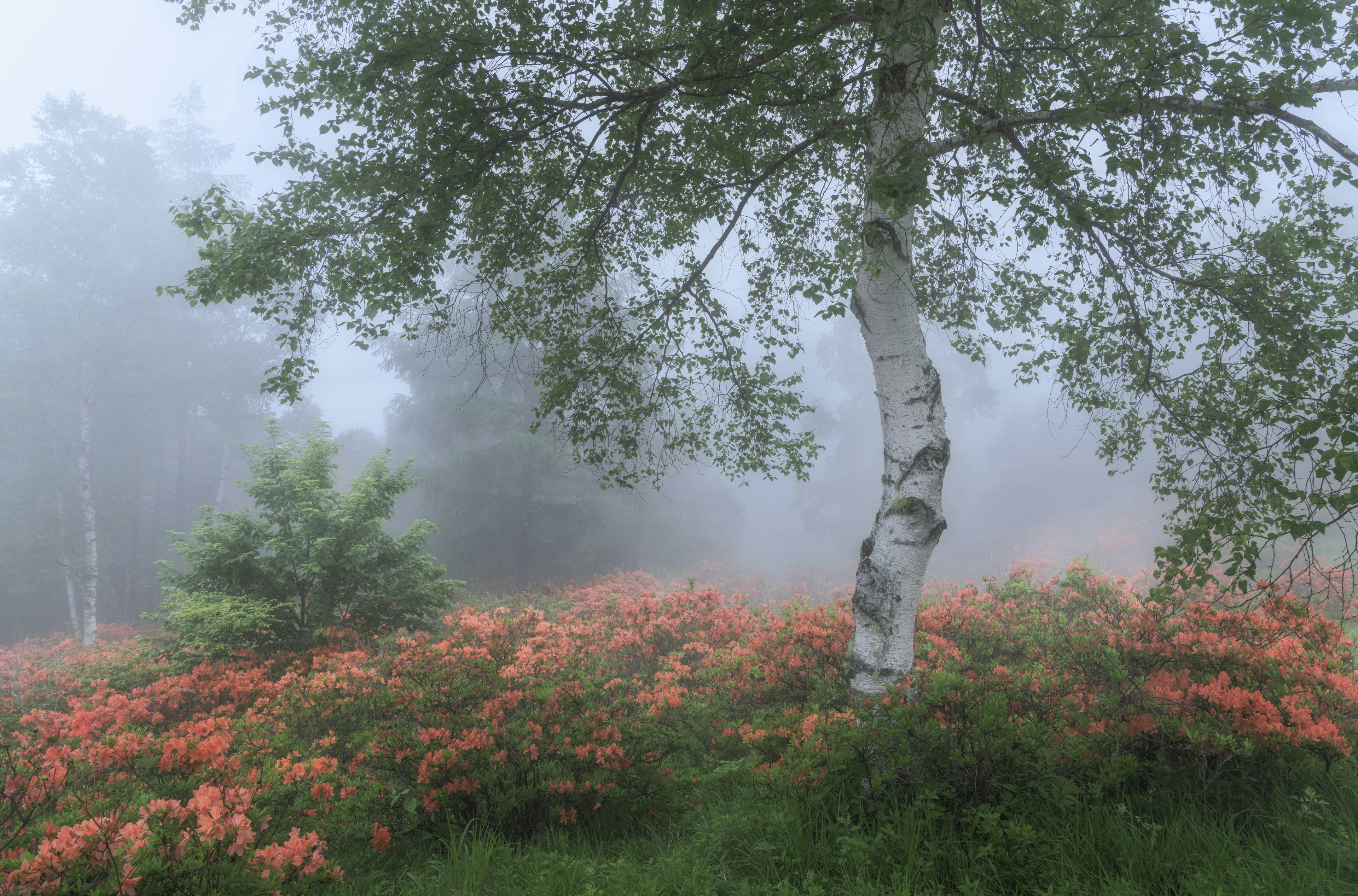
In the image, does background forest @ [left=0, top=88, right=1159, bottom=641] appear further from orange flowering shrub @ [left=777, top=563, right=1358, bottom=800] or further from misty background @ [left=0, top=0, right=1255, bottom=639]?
orange flowering shrub @ [left=777, top=563, right=1358, bottom=800]

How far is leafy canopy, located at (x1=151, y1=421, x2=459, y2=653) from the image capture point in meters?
7.08

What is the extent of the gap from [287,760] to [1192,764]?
5.26 metres

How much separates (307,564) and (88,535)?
641 inches

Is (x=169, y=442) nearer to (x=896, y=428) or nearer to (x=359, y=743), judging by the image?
(x=359, y=743)

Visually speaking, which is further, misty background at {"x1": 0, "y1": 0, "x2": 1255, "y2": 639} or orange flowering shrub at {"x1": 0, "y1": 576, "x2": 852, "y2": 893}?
misty background at {"x1": 0, "y1": 0, "x2": 1255, "y2": 639}

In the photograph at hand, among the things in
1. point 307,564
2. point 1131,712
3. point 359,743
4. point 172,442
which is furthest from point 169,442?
point 1131,712

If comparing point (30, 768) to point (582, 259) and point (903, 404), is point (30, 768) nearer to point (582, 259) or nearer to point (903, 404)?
point (582, 259)

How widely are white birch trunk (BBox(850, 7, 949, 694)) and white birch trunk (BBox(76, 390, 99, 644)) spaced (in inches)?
810

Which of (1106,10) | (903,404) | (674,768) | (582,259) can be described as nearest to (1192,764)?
(903,404)

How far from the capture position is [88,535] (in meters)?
16.8

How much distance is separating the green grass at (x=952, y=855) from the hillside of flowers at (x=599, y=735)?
0.16m

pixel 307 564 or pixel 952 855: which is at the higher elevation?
pixel 307 564

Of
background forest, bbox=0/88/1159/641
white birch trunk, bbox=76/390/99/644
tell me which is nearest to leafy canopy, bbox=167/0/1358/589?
background forest, bbox=0/88/1159/641

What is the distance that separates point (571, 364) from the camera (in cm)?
527
